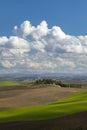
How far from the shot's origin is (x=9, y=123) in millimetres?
44781

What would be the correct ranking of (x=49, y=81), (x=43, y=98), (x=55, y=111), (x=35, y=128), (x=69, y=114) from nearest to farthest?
(x=35, y=128)
(x=69, y=114)
(x=55, y=111)
(x=43, y=98)
(x=49, y=81)

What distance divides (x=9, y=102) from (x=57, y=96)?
46.4 feet

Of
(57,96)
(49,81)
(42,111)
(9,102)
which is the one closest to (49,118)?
(42,111)

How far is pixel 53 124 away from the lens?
42.5 m

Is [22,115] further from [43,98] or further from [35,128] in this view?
[43,98]

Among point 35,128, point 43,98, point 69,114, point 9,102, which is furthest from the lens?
point 43,98

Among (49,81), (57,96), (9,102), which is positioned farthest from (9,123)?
(49,81)

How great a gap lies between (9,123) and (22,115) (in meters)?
5.93

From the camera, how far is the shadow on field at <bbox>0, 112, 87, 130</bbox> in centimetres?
4097

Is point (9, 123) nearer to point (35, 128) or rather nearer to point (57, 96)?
point (35, 128)

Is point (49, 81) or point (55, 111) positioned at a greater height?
point (49, 81)

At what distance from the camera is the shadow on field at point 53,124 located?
4097cm

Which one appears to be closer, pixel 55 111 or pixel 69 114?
pixel 69 114

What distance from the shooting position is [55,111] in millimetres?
51906
